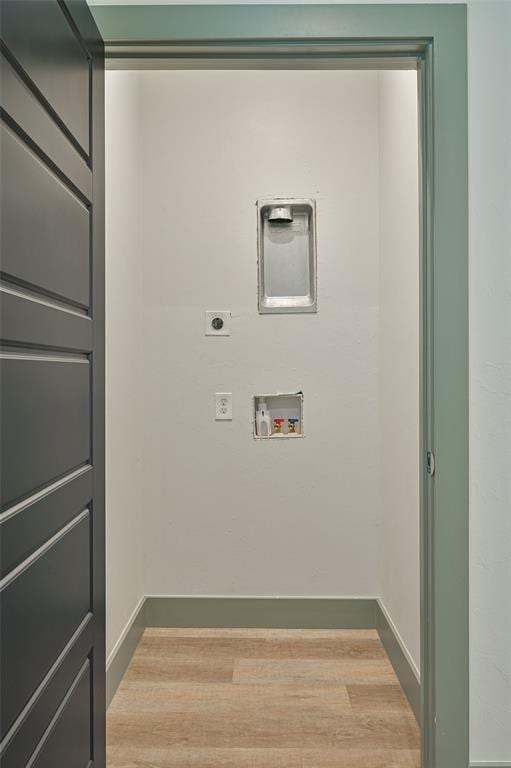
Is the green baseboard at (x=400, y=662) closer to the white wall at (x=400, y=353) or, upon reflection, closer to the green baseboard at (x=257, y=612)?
the white wall at (x=400, y=353)

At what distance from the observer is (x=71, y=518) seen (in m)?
1.40

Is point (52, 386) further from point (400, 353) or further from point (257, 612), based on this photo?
point (257, 612)

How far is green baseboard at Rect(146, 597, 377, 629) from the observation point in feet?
10.4

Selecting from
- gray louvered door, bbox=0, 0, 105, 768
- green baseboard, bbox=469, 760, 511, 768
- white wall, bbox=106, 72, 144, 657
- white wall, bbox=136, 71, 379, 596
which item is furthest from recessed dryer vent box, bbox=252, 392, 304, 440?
green baseboard, bbox=469, 760, 511, 768

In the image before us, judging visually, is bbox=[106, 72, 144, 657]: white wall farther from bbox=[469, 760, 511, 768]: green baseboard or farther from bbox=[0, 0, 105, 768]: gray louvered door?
bbox=[469, 760, 511, 768]: green baseboard

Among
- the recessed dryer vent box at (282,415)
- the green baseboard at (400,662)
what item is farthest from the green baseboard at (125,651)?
the green baseboard at (400,662)

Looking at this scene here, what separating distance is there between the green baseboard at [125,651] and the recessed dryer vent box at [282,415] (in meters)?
1.01

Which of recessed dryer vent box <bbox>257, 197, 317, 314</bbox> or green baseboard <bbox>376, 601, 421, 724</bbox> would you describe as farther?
recessed dryer vent box <bbox>257, 197, 317, 314</bbox>

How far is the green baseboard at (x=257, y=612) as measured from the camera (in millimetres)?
3184

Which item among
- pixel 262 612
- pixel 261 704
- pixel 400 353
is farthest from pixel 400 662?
pixel 400 353

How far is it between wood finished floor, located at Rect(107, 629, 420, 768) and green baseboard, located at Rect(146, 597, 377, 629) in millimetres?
63

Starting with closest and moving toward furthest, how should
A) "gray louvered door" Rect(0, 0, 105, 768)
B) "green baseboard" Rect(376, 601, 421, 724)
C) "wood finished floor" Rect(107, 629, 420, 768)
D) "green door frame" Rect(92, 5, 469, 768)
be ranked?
"gray louvered door" Rect(0, 0, 105, 768), "green door frame" Rect(92, 5, 469, 768), "wood finished floor" Rect(107, 629, 420, 768), "green baseboard" Rect(376, 601, 421, 724)

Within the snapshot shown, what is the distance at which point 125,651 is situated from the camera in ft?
8.89

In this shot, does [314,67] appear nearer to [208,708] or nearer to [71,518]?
[71,518]
